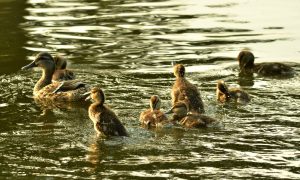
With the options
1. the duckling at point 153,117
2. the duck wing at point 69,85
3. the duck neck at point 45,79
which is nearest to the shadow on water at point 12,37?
the duck neck at point 45,79

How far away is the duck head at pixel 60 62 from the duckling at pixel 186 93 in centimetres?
239

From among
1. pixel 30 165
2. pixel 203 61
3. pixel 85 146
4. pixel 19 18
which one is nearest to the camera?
pixel 30 165

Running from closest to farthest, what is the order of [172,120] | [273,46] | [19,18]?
[172,120] < [273,46] < [19,18]

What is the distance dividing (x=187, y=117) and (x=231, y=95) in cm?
117

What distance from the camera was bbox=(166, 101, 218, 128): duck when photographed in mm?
9508

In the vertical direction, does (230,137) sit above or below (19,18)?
below

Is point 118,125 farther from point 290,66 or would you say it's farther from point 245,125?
point 290,66

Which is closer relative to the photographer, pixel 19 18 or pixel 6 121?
pixel 6 121

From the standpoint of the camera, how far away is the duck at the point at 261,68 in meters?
12.3

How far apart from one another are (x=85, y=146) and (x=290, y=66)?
4.62 metres

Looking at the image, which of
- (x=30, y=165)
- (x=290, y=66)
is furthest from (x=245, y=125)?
(x=290, y=66)

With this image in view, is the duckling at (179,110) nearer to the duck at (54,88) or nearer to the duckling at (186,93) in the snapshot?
the duckling at (186,93)

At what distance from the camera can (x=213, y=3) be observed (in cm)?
1916

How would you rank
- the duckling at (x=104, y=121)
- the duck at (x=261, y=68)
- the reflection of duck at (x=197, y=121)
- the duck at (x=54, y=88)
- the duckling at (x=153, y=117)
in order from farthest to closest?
1. the duck at (x=261, y=68)
2. the duck at (x=54, y=88)
3. the duckling at (x=153, y=117)
4. the reflection of duck at (x=197, y=121)
5. the duckling at (x=104, y=121)
